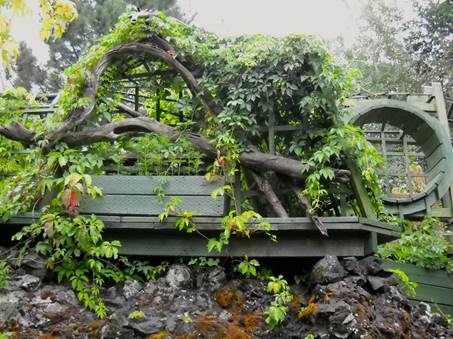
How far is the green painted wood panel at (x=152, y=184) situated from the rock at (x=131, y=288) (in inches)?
38.8

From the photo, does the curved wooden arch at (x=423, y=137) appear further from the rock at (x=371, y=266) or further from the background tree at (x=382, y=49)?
the background tree at (x=382, y=49)

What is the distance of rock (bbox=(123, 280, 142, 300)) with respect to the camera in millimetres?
5148

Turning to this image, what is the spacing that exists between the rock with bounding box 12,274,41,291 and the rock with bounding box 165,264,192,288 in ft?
4.41

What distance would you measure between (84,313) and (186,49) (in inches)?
131

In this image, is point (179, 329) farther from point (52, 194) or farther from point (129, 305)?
point (52, 194)

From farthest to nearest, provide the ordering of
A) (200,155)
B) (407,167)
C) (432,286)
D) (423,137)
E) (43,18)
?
(407,167) < (423,137) < (432,286) < (200,155) < (43,18)

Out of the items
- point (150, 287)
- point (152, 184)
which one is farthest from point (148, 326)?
point (152, 184)

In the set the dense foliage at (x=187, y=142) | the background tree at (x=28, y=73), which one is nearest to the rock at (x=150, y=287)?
the dense foliage at (x=187, y=142)

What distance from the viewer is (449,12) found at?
13992 mm

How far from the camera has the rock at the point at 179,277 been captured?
528cm

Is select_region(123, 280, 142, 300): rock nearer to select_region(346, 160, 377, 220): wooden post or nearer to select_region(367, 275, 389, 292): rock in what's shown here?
select_region(367, 275, 389, 292): rock

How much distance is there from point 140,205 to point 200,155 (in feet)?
3.01

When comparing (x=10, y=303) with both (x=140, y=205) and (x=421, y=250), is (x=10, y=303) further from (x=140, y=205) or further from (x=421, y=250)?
(x=421, y=250)

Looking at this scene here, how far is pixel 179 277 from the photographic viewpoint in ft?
17.4
